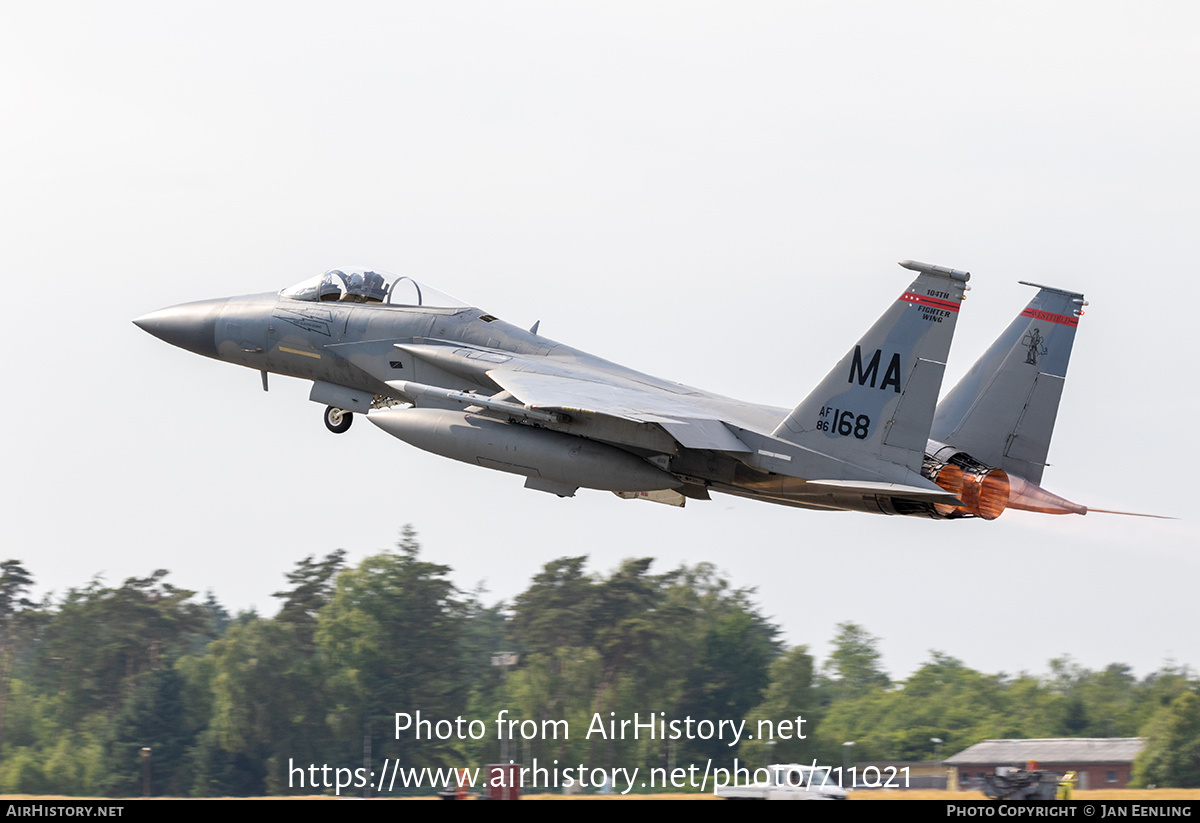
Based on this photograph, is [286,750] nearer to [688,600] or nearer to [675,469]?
[688,600]

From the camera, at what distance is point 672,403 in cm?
1828

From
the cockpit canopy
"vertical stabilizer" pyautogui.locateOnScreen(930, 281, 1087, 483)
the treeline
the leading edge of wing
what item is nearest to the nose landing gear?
the cockpit canopy

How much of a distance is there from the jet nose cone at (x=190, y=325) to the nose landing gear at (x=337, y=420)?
7.01 feet

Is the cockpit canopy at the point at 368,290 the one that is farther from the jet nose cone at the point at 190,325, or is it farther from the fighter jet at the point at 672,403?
the jet nose cone at the point at 190,325

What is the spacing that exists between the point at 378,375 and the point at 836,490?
6.82 m

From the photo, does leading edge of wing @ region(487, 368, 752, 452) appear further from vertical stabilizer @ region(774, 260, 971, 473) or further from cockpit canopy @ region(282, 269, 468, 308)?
cockpit canopy @ region(282, 269, 468, 308)

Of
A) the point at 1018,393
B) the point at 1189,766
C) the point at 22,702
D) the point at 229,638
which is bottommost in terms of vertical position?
the point at 22,702

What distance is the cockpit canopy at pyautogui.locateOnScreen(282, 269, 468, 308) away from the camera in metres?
20.4

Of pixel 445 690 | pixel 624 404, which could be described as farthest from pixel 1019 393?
pixel 445 690

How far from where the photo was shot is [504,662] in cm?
5772

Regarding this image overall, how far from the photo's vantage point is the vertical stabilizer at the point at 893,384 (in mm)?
16438

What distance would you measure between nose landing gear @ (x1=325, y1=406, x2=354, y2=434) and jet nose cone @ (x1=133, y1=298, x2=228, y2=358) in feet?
7.01
